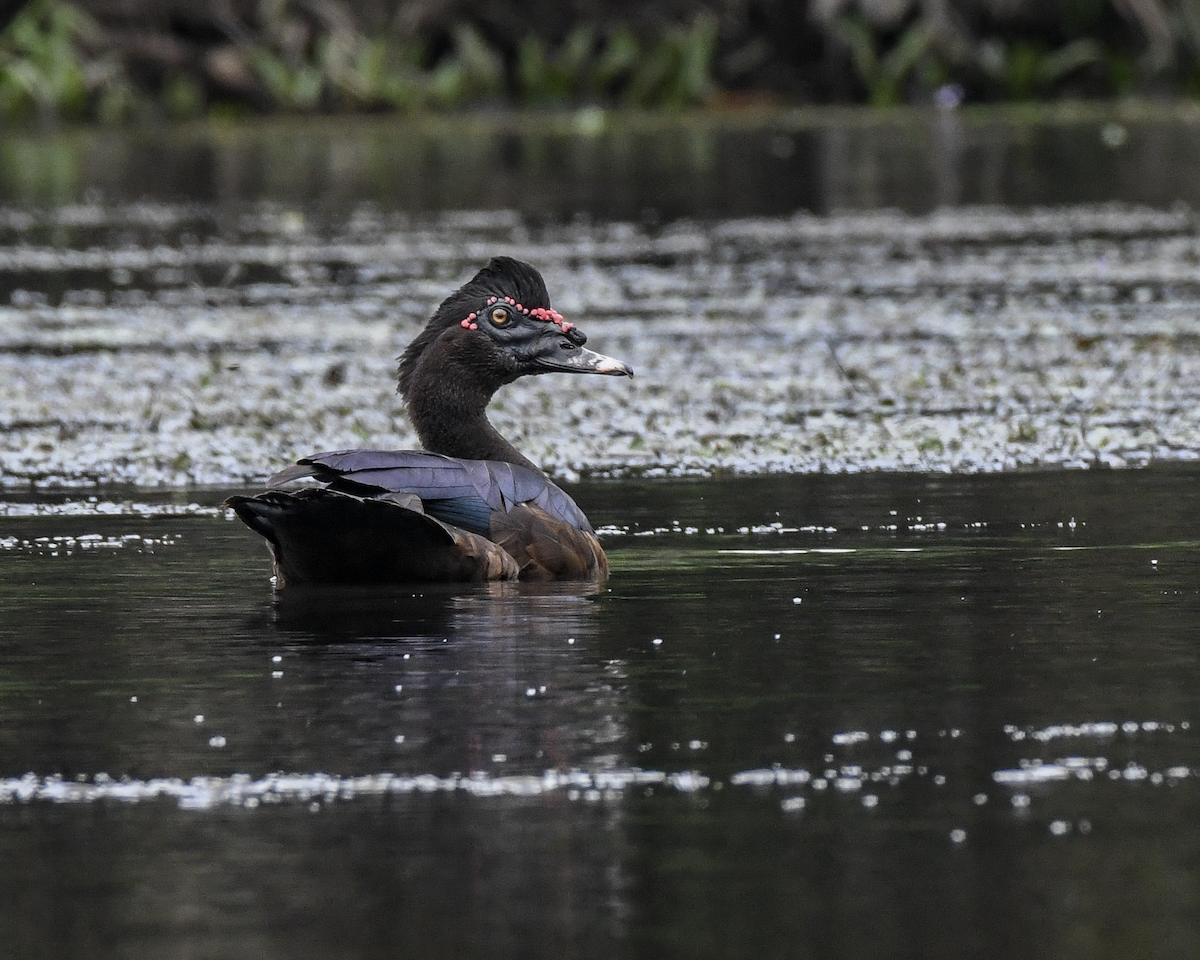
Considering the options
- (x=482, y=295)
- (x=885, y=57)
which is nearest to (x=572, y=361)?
(x=482, y=295)

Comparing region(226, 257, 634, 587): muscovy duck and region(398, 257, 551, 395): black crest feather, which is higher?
region(398, 257, 551, 395): black crest feather

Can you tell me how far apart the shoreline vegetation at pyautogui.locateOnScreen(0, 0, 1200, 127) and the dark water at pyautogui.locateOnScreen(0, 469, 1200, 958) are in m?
37.2

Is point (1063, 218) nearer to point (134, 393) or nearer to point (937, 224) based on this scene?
point (937, 224)

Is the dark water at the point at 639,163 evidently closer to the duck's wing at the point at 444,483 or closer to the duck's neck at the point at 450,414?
the duck's neck at the point at 450,414

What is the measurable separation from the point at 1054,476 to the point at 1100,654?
4.01 metres

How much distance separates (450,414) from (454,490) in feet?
3.07

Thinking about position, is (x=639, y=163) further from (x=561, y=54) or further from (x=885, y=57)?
(x=561, y=54)

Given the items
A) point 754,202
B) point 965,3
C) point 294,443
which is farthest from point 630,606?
point 965,3

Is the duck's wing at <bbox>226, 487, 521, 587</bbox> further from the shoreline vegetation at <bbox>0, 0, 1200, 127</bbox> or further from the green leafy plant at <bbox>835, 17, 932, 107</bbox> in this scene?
the green leafy plant at <bbox>835, 17, 932, 107</bbox>

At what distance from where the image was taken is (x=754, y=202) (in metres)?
29.6

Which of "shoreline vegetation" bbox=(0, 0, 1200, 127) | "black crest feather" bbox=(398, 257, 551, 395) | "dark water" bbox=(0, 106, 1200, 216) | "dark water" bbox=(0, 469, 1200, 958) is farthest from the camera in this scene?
"shoreline vegetation" bbox=(0, 0, 1200, 127)

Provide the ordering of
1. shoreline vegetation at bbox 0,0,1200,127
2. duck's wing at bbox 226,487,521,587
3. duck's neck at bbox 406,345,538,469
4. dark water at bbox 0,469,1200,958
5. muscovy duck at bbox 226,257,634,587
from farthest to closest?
shoreline vegetation at bbox 0,0,1200,127 → duck's neck at bbox 406,345,538,469 → muscovy duck at bbox 226,257,634,587 → duck's wing at bbox 226,487,521,587 → dark water at bbox 0,469,1200,958

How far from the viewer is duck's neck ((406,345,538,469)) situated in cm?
1014

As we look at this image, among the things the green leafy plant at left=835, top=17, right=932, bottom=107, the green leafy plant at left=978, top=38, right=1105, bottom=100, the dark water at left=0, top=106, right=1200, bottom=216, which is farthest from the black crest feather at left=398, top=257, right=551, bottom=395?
the green leafy plant at left=978, top=38, right=1105, bottom=100
